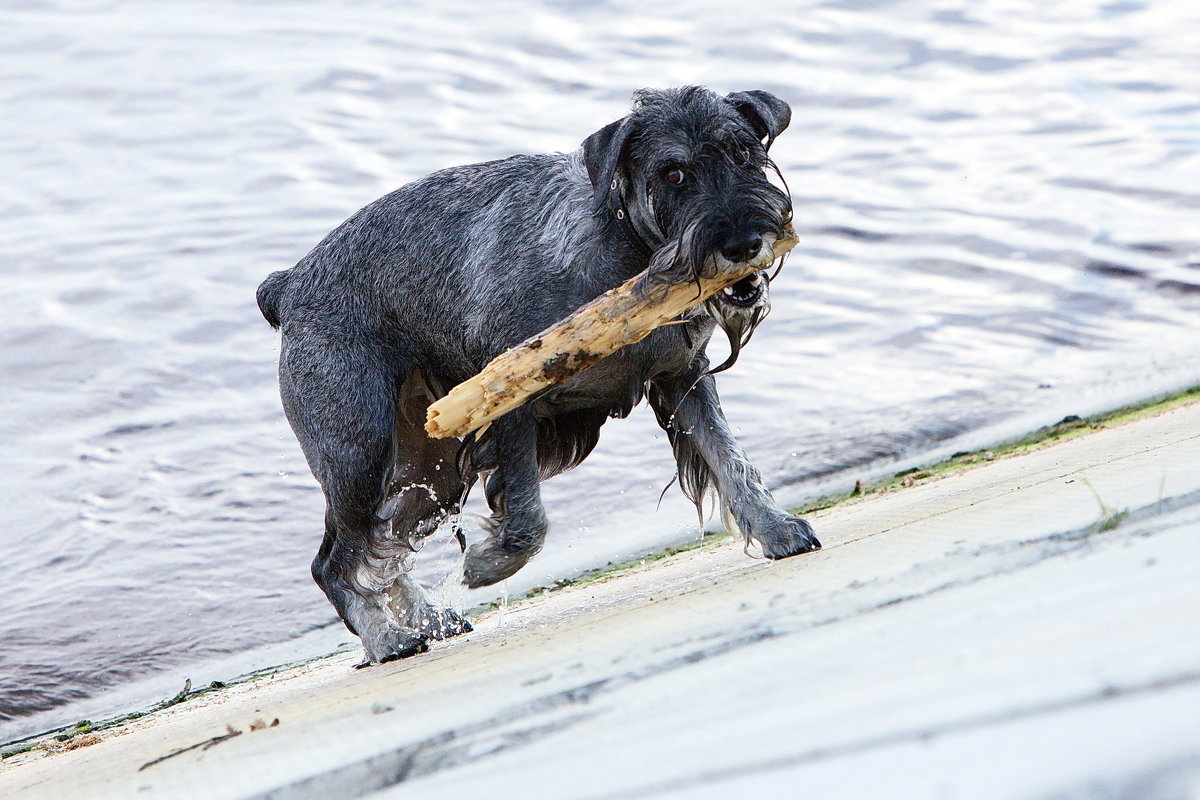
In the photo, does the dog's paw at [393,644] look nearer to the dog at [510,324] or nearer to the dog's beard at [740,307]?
the dog at [510,324]

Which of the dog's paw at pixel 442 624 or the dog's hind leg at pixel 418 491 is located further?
the dog's hind leg at pixel 418 491

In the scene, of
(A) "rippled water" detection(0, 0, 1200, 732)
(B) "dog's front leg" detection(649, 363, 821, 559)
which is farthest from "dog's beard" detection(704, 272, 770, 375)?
(A) "rippled water" detection(0, 0, 1200, 732)

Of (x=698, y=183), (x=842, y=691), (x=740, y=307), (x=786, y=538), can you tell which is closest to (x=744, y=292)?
(x=740, y=307)

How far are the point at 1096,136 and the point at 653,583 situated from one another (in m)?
10.0

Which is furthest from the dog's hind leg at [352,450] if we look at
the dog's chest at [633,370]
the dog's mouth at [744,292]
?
the dog's mouth at [744,292]

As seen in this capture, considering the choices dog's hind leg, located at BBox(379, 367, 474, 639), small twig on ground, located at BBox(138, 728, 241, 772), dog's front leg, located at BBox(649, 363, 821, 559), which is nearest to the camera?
small twig on ground, located at BBox(138, 728, 241, 772)

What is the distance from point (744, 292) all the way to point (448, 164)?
895 centimetres

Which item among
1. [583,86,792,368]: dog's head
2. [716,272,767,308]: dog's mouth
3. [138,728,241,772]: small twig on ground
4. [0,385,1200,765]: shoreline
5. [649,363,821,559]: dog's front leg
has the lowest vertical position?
[0,385,1200,765]: shoreline

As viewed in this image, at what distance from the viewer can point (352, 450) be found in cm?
558

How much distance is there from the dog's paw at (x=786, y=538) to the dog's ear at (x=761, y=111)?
1.31 m

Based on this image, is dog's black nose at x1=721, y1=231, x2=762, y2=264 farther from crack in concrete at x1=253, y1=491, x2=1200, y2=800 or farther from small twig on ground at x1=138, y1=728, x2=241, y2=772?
small twig on ground at x1=138, y1=728, x2=241, y2=772

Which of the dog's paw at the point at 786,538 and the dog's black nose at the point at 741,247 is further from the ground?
the dog's black nose at the point at 741,247

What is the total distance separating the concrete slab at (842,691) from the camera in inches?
82.7

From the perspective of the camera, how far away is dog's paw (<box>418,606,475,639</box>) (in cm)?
573
